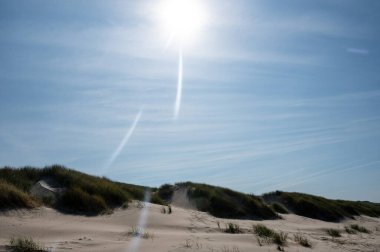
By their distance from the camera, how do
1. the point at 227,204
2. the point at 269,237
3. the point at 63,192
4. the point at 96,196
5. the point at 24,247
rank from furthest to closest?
the point at 227,204 < the point at 96,196 < the point at 63,192 < the point at 269,237 < the point at 24,247

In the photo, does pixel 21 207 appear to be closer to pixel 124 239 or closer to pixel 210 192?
pixel 124 239

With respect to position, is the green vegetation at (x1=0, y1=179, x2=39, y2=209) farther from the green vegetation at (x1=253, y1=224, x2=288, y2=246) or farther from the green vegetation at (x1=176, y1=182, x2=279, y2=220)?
the green vegetation at (x1=176, y1=182, x2=279, y2=220)

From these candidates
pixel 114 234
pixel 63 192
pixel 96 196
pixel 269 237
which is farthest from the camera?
pixel 96 196

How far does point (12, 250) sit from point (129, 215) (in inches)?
208

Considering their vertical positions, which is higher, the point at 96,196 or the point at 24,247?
the point at 96,196

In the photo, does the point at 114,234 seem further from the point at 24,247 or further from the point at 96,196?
the point at 96,196

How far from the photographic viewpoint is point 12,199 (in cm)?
955

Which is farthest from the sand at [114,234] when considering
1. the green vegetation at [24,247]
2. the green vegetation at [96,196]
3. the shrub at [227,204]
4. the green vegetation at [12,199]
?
the shrub at [227,204]

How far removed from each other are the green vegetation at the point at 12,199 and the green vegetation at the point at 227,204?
28.8 feet

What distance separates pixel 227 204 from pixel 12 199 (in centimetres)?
1039

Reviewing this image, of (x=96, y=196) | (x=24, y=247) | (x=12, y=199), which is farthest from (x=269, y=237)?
(x=12, y=199)

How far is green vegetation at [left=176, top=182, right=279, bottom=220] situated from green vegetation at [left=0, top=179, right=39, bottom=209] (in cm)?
878

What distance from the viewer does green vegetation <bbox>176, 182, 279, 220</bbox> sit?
57.1 feet

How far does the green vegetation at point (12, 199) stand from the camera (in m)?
9.31
